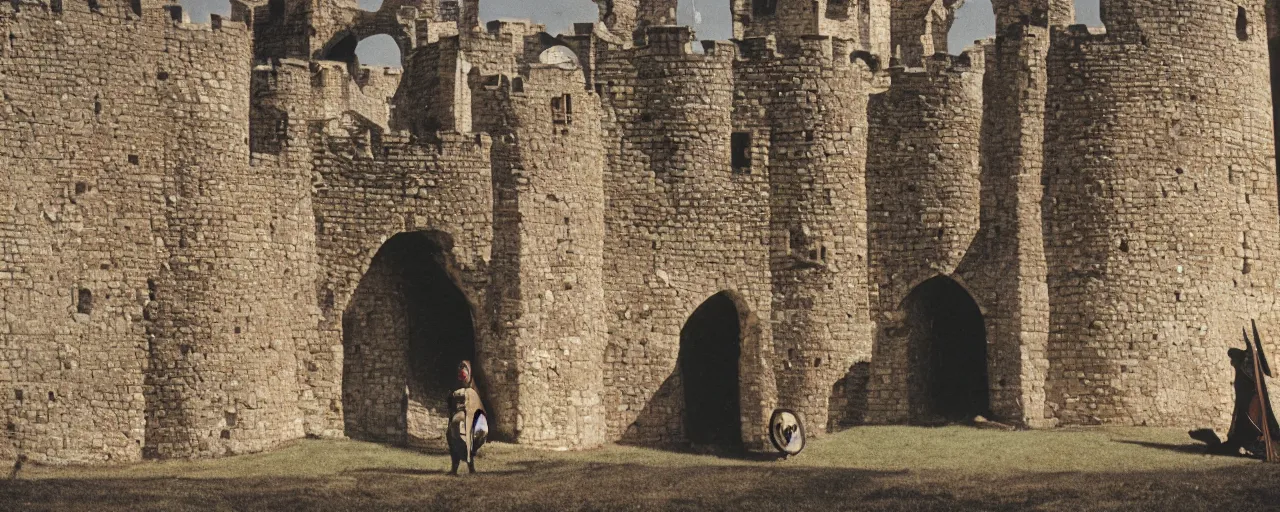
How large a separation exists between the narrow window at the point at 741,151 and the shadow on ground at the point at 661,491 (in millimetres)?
7082

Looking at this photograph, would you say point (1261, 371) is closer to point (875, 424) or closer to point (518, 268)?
point (875, 424)

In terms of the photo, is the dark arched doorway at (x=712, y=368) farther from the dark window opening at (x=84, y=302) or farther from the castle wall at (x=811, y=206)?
Answer: the dark window opening at (x=84, y=302)

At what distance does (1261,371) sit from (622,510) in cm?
1117

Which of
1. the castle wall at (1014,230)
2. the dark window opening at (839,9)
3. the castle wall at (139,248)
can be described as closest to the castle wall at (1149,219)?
the castle wall at (1014,230)

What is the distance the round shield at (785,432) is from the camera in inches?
1634

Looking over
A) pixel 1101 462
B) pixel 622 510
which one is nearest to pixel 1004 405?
pixel 1101 462

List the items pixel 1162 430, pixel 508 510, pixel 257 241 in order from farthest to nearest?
1. pixel 1162 430
2. pixel 257 241
3. pixel 508 510

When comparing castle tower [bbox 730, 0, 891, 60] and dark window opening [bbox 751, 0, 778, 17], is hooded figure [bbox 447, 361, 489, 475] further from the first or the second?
dark window opening [bbox 751, 0, 778, 17]

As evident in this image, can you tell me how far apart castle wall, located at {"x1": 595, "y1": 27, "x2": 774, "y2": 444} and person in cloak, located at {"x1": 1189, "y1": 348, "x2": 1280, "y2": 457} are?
771cm

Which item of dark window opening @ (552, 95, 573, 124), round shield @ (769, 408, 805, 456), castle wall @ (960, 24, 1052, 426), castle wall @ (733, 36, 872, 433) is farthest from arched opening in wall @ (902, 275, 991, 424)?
dark window opening @ (552, 95, 573, 124)

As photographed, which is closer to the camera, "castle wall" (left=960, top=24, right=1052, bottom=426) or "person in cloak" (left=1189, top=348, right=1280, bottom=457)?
"person in cloak" (left=1189, top=348, right=1280, bottom=457)

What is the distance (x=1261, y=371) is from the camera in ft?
130

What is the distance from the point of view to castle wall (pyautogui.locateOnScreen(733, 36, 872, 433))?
43406 millimetres

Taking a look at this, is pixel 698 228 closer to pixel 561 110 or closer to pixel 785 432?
pixel 561 110
